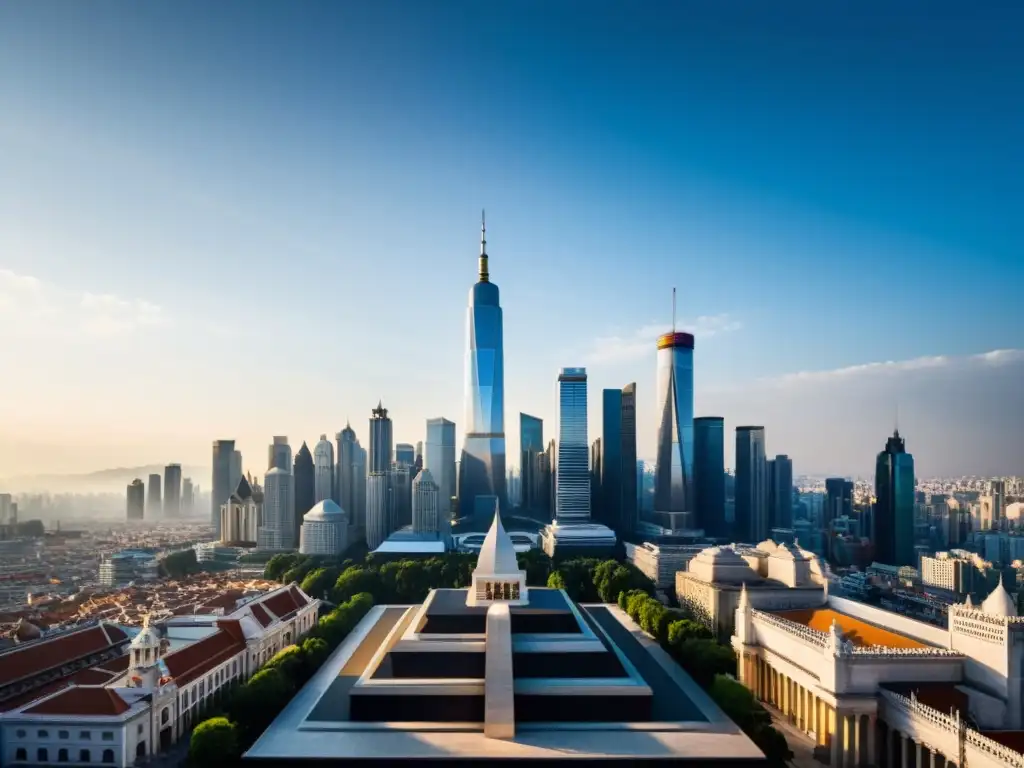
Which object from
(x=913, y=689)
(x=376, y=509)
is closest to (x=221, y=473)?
(x=376, y=509)

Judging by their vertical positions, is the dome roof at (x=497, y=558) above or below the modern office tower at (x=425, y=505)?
above

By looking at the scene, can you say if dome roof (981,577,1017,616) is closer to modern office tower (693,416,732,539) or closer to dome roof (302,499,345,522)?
dome roof (302,499,345,522)

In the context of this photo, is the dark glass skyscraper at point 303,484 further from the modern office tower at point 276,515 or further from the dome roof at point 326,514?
the dome roof at point 326,514

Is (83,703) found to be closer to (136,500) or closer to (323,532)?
(323,532)

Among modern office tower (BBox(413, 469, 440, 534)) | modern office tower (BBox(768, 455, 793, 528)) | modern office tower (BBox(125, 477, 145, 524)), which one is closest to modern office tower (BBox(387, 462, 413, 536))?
modern office tower (BBox(413, 469, 440, 534))

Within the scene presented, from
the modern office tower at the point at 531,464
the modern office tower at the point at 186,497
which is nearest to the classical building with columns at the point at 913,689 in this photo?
the modern office tower at the point at 531,464
